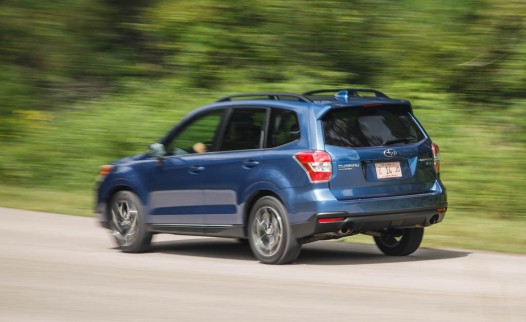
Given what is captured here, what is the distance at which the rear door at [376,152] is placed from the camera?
A: 9875mm

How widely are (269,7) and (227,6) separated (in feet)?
3.60

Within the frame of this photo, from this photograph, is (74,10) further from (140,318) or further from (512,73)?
(140,318)

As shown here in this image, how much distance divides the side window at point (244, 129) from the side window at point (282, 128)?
123 mm

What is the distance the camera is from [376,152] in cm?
1005

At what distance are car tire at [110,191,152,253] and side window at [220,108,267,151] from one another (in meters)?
1.46

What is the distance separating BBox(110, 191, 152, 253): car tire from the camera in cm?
1162

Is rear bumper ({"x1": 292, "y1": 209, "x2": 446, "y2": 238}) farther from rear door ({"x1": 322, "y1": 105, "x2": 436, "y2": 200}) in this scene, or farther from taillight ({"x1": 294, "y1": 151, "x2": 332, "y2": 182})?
taillight ({"x1": 294, "y1": 151, "x2": 332, "y2": 182})

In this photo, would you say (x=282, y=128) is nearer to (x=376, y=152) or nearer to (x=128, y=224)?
(x=376, y=152)

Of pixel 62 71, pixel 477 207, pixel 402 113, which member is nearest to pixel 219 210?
pixel 402 113

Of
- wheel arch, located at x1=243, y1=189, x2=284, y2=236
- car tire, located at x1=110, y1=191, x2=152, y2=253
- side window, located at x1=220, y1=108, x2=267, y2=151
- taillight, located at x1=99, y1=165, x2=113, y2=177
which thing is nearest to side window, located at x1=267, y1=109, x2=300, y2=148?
side window, located at x1=220, y1=108, x2=267, y2=151

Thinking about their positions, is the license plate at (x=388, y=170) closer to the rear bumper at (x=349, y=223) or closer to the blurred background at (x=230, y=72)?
the rear bumper at (x=349, y=223)

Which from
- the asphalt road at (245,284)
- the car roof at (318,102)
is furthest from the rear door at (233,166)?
the asphalt road at (245,284)

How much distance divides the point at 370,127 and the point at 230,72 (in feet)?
35.3

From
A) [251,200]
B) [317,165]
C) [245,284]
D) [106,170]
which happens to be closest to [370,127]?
[317,165]
